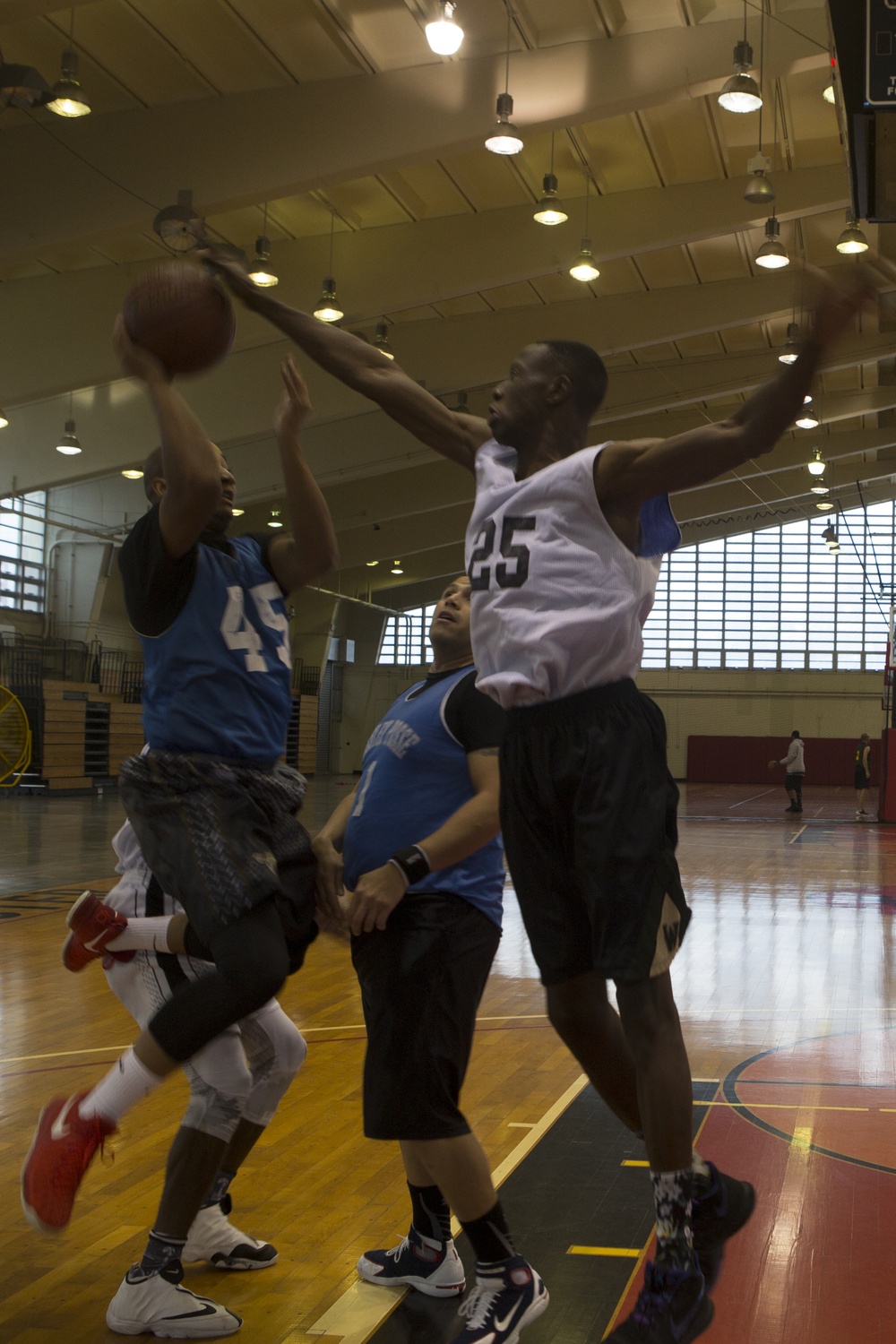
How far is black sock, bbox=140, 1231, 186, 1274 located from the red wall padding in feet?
116

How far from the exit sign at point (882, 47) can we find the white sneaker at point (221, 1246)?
5.01 metres

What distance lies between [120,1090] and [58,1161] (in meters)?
0.17

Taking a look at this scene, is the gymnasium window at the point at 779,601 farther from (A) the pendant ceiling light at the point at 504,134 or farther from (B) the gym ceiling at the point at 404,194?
(A) the pendant ceiling light at the point at 504,134

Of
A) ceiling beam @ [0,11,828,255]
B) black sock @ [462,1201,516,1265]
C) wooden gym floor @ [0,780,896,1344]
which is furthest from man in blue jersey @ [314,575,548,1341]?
ceiling beam @ [0,11,828,255]

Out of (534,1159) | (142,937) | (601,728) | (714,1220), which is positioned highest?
(601,728)

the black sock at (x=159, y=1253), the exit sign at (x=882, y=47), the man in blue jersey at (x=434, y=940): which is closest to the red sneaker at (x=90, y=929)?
the man in blue jersey at (x=434, y=940)

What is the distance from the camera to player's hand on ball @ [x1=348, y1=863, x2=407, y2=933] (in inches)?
103

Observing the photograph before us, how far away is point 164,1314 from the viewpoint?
259 centimetres

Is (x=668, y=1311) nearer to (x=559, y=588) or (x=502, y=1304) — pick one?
(x=502, y=1304)

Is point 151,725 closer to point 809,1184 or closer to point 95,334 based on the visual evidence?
point 809,1184

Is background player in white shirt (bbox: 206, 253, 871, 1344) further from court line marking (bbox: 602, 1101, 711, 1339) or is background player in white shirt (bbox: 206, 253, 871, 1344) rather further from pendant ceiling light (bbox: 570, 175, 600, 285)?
pendant ceiling light (bbox: 570, 175, 600, 285)

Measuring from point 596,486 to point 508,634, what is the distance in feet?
1.05

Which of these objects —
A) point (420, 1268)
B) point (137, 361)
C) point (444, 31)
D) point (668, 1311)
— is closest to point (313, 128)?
point (444, 31)

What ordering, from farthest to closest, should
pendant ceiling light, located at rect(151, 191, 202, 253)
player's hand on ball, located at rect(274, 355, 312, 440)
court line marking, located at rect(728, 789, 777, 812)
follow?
court line marking, located at rect(728, 789, 777, 812)
pendant ceiling light, located at rect(151, 191, 202, 253)
player's hand on ball, located at rect(274, 355, 312, 440)
